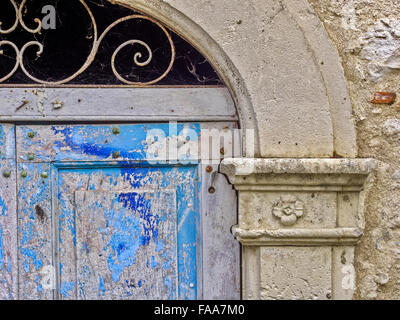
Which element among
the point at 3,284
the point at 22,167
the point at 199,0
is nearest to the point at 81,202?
the point at 22,167

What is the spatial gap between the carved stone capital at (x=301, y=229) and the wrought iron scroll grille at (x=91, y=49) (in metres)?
0.52

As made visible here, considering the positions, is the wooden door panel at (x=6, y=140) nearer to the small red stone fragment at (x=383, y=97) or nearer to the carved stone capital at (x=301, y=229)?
the carved stone capital at (x=301, y=229)

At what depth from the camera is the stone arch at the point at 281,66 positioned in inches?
67.6

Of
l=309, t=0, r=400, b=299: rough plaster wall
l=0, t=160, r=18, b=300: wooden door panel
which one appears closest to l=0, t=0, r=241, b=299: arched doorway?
l=0, t=160, r=18, b=300: wooden door panel

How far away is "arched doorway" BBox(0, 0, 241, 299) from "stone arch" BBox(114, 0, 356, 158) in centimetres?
16

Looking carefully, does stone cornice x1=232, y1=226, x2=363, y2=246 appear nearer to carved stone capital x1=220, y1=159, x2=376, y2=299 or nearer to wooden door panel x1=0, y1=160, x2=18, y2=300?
carved stone capital x1=220, y1=159, x2=376, y2=299

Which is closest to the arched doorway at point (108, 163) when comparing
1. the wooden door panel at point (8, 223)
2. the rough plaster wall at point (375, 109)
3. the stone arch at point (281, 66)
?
the wooden door panel at point (8, 223)

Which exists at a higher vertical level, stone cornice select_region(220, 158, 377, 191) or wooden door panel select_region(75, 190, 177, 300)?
stone cornice select_region(220, 158, 377, 191)

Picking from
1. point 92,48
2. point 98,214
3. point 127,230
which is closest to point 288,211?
point 127,230

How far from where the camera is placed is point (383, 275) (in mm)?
1758

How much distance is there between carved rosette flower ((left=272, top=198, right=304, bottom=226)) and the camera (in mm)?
1706

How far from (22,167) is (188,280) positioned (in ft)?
2.98

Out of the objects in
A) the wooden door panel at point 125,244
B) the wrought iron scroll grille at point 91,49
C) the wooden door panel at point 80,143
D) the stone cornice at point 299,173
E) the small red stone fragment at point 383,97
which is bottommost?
the wooden door panel at point 125,244

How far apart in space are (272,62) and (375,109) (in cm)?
49
